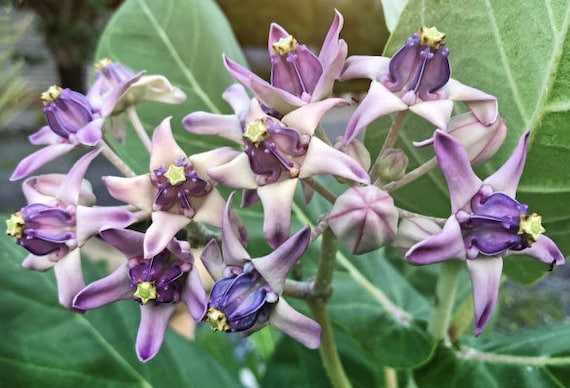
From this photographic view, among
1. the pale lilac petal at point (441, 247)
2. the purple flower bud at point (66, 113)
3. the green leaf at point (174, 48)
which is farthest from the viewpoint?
the green leaf at point (174, 48)

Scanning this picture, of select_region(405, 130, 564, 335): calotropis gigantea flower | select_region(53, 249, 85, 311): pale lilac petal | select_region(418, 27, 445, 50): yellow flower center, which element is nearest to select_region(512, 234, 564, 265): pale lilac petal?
select_region(405, 130, 564, 335): calotropis gigantea flower

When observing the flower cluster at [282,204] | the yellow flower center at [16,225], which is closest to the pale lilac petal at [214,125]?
the flower cluster at [282,204]

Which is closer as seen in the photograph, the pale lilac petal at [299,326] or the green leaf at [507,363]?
the pale lilac petal at [299,326]

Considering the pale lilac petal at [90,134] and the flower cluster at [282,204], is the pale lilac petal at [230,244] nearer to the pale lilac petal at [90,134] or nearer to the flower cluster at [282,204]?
the flower cluster at [282,204]

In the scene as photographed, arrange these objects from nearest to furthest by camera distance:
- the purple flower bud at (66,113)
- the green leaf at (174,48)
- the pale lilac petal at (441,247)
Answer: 1. the pale lilac petal at (441,247)
2. the purple flower bud at (66,113)
3. the green leaf at (174,48)

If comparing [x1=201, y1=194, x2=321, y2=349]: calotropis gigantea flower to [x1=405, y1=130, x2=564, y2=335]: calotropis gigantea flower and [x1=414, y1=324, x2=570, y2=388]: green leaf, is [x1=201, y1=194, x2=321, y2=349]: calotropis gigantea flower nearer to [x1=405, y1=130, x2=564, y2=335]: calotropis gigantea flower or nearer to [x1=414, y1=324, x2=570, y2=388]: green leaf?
[x1=405, y1=130, x2=564, y2=335]: calotropis gigantea flower

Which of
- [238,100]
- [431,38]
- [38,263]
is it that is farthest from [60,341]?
[431,38]
